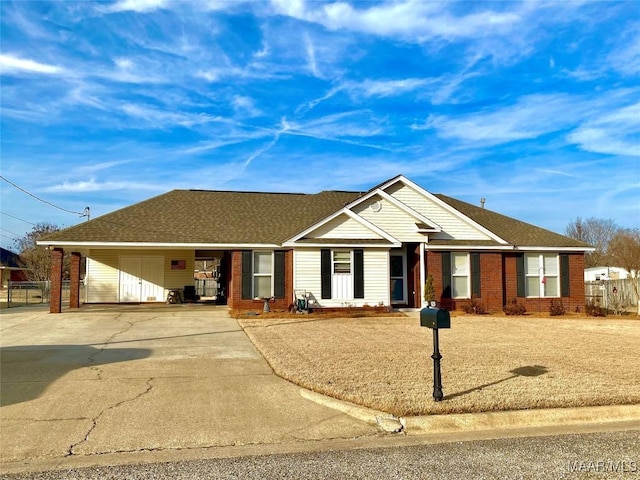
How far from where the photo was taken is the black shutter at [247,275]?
19.9m

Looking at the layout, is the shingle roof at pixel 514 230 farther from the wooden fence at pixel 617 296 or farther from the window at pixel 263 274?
the window at pixel 263 274

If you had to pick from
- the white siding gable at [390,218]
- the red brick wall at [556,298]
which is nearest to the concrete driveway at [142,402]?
the white siding gable at [390,218]

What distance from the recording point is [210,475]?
15.2ft

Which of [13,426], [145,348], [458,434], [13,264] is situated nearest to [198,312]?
[145,348]

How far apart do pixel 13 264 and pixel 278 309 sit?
218ft

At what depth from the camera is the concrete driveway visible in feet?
18.1

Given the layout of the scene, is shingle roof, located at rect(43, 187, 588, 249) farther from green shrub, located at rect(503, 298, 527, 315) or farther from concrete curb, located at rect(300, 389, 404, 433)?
concrete curb, located at rect(300, 389, 404, 433)

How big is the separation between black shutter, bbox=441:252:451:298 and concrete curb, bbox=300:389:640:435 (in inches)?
563

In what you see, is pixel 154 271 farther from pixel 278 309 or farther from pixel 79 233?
pixel 278 309

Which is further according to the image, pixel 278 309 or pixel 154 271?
pixel 154 271

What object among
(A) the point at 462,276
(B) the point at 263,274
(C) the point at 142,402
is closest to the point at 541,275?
(A) the point at 462,276

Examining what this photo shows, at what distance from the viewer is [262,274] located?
20.3 m

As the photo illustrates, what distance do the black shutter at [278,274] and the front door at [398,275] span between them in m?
4.58

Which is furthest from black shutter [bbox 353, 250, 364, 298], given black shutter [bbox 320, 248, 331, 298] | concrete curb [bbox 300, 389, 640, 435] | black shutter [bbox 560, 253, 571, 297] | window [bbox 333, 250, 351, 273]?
concrete curb [bbox 300, 389, 640, 435]
